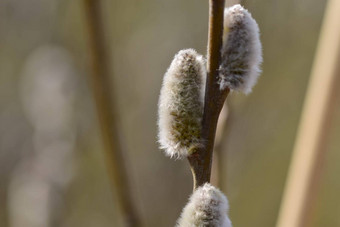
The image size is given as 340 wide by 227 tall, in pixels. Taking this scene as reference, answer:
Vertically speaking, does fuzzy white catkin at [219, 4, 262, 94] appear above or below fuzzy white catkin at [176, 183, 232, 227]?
above

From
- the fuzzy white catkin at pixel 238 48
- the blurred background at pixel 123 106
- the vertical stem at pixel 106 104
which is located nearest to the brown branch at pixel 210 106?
the fuzzy white catkin at pixel 238 48

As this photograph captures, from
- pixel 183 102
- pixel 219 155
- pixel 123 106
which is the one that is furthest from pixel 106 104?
pixel 123 106

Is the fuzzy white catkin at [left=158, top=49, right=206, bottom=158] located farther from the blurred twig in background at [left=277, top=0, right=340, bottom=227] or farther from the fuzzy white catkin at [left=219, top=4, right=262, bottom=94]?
the blurred twig in background at [left=277, top=0, right=340, bottom=227]

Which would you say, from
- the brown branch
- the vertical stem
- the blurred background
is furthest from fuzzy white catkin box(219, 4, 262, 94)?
the blurred background

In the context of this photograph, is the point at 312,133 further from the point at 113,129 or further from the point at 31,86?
the point at 31,86

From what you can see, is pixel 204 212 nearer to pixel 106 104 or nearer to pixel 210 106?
pixel 210 106

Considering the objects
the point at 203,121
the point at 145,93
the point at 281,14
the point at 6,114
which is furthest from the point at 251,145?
the point at 203,121
